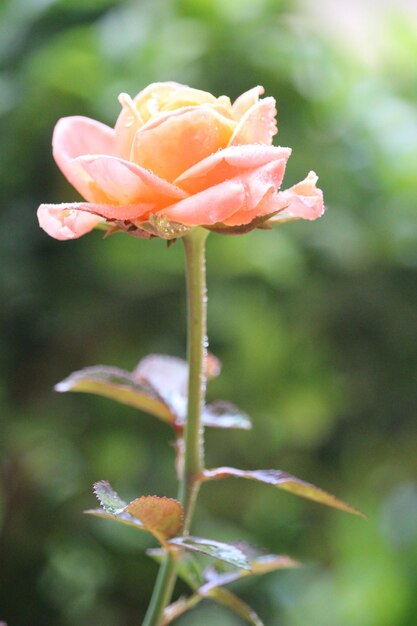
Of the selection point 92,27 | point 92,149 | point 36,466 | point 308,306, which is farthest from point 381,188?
point 92,149

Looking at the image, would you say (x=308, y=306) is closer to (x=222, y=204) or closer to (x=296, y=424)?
(x=296, y=424)

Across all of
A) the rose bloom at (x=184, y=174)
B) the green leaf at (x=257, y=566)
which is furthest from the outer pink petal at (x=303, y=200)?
the green leaf at (x=257, y=566)

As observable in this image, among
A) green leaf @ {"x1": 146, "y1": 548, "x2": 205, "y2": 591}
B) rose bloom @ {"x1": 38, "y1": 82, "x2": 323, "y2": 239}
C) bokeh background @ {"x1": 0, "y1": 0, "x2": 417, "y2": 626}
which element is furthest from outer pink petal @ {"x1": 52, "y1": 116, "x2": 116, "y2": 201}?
bokeh background @ {"x1": 0, "y1": 0, "x2": 417, "y2": 626}

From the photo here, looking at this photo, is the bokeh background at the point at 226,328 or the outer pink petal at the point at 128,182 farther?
the bokeh background at the point at 226,328

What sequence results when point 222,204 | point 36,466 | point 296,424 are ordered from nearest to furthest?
point 222,204 → point 36,466 → point 296,424

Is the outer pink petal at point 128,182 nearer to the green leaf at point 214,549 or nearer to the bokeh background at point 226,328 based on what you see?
the green leaf at point 214,549

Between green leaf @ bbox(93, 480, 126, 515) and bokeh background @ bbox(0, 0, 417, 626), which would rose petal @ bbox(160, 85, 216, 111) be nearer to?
green leaf @ bbox(93, 480, 126, 515)
